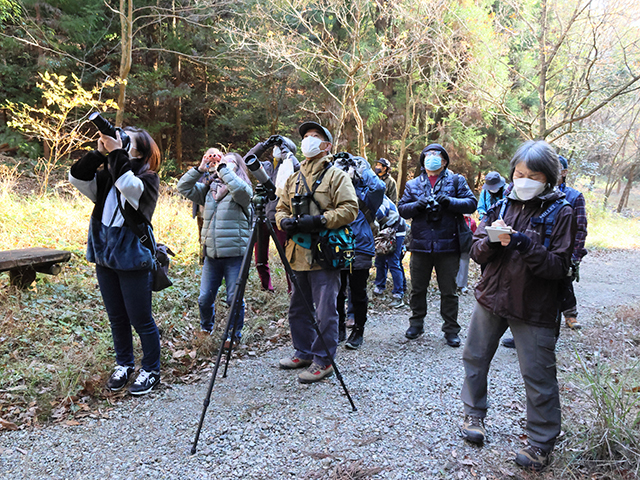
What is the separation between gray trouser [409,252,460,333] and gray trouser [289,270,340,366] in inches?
55.8

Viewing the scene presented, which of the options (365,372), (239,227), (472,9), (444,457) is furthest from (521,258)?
(472,9)

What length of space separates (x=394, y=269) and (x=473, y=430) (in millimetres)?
3825

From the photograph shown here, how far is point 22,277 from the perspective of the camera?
4887mm

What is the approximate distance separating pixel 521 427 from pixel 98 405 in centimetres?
335

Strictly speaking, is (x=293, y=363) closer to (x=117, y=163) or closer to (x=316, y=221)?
(x=316, y=221)

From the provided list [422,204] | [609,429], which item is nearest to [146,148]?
[422,204]

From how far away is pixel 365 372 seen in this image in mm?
3984

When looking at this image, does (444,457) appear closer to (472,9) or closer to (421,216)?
(421,216)

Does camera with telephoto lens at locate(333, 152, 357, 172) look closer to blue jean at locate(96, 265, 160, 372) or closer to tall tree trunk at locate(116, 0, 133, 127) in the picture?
blue jean at locate(96, 265, 160, 372)

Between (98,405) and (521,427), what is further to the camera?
(98,405)

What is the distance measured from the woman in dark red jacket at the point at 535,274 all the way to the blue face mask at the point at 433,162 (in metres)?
1.90

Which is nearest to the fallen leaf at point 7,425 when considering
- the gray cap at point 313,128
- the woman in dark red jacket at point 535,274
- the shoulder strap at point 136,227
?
the shoulder strap at point 136,227

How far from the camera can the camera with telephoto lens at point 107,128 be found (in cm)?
273

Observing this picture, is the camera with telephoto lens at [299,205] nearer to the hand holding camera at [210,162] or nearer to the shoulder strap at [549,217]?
the hand holding camera at [210,162]
